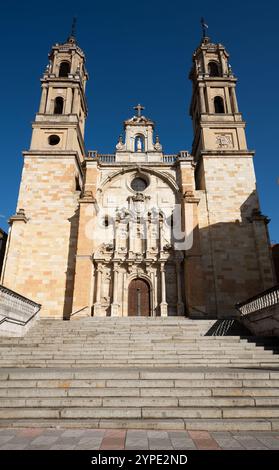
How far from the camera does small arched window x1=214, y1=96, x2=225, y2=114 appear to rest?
25625 mm

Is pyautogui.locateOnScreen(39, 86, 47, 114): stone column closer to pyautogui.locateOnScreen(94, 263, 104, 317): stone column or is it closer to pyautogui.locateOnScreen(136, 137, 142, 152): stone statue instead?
pyautogui.locateOnScreen(136, 137, 142, 152): stone statue

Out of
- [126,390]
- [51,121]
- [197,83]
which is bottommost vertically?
[126,390]

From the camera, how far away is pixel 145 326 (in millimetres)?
13047

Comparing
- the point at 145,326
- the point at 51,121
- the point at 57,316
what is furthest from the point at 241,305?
the point at 51,121

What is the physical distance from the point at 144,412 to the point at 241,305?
10180mm

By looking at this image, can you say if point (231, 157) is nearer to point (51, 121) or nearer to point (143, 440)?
point (51, 121)

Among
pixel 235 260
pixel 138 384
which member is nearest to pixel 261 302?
pixel 235 260

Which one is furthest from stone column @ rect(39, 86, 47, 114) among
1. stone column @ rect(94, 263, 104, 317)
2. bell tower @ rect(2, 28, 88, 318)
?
stone column @ rect(94, 263, 104, 317)

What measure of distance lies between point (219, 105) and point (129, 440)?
27.3m

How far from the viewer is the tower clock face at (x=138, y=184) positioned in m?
21.8

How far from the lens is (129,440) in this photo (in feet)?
12.9

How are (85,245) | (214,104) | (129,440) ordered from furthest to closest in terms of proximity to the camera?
(214,104)
(85,245)
(129,440)

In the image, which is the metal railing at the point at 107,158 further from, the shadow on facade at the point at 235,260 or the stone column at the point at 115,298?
the shadow on facade at the point at 235,260

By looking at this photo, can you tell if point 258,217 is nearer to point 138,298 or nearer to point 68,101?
point 138,298
